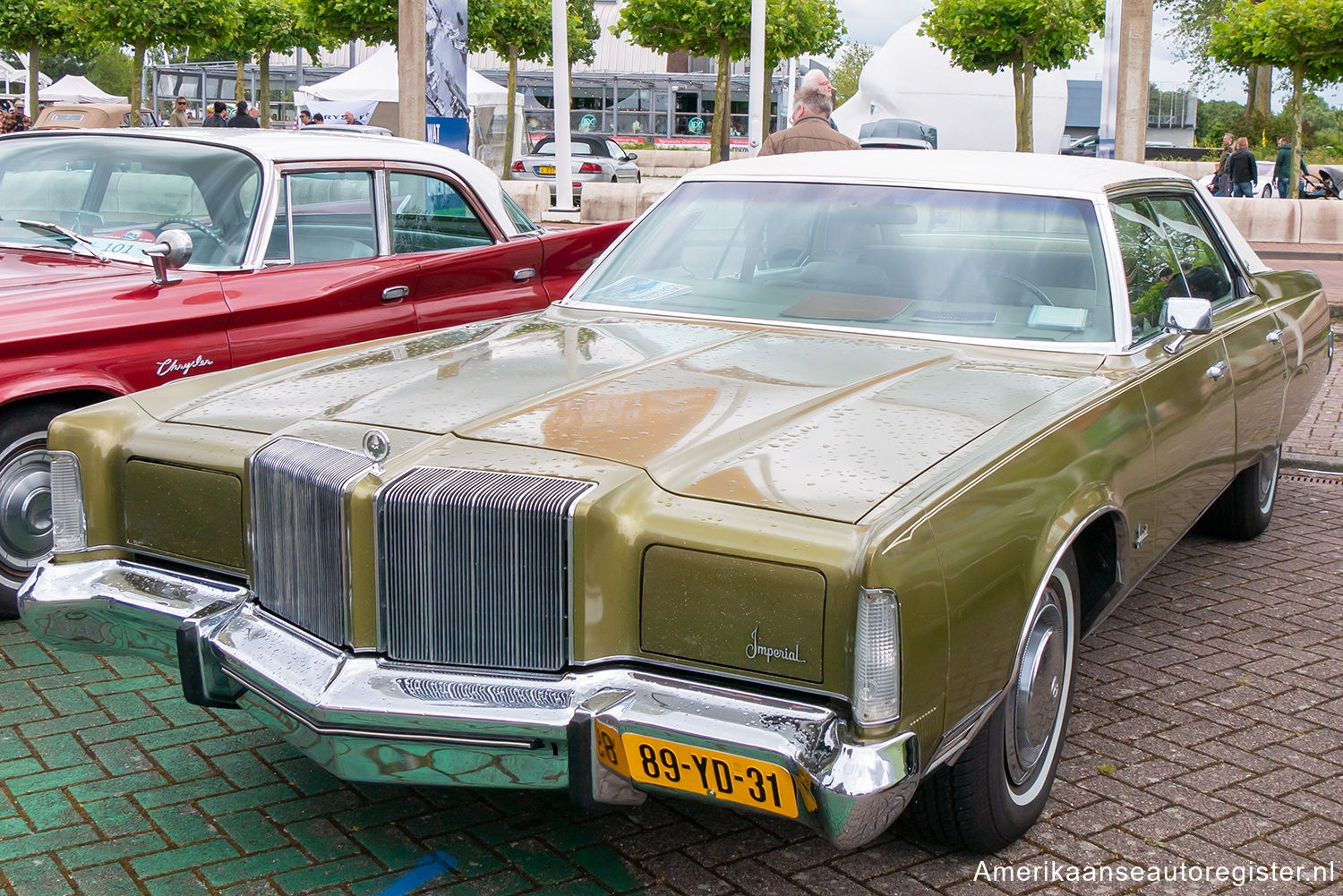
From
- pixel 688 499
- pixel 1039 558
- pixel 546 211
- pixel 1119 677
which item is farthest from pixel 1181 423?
pixel 546 211

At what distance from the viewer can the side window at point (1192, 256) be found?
15.1 ft

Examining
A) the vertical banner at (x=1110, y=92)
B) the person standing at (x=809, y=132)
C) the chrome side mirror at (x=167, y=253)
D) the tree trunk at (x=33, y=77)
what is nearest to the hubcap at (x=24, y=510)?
the chrome side mirror at (x=167, y=253)

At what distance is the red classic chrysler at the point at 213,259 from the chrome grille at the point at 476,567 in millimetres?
2242

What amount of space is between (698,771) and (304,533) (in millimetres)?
985

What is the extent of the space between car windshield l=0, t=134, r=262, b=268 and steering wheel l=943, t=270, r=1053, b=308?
9.05ft

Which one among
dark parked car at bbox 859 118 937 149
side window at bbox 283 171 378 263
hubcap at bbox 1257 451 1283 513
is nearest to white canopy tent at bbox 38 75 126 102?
dark parked car at bbox 859 118 937 149

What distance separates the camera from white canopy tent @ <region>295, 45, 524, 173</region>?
3300cm

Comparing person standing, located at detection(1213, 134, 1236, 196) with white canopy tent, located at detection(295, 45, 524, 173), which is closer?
person standing, located at detection(1213, 134, 1236, 196)

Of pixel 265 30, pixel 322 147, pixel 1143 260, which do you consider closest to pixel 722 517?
pixel 1143 260

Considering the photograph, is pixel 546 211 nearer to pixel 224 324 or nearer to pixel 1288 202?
Answer: pixel 1288 202

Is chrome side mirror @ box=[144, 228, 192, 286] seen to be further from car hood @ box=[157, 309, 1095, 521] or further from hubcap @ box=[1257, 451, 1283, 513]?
hubcap @ box=[1257, 451, 1283, 513]

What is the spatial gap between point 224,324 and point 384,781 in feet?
8.80

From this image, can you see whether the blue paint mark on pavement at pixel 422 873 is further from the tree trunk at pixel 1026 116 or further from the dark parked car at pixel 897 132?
the dark parked car at pixel 897 132

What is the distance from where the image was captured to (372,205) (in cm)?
568
